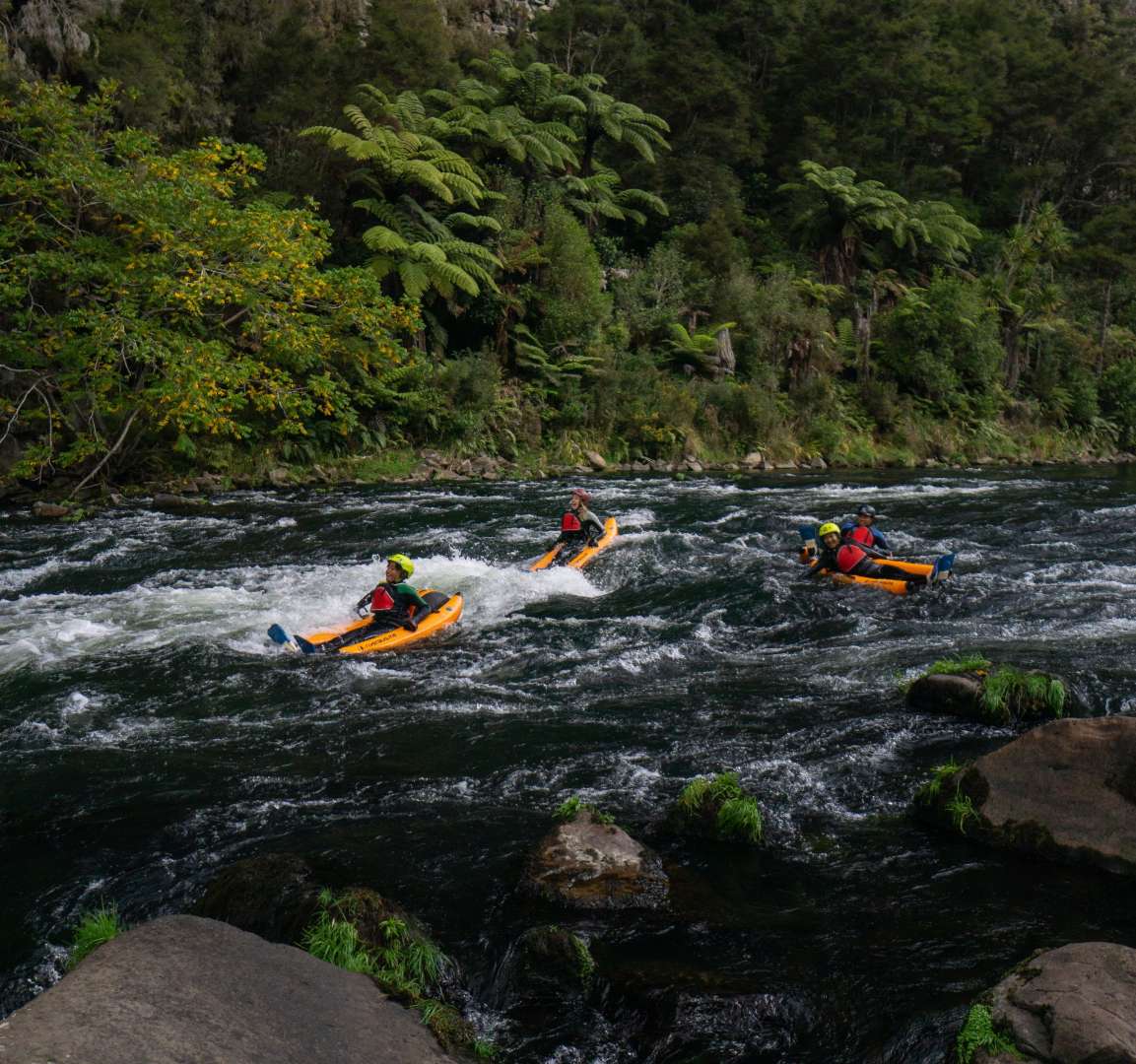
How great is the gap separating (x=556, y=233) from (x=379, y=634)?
60.5 feet

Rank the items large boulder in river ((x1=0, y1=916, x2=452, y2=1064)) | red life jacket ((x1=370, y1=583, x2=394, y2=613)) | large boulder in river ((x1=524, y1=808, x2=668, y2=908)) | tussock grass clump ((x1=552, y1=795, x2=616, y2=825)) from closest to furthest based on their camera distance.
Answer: large boulder in river ((x1=0, y1=916, x2=452, y2=1064)), large boulder in river ((x1=524, y1=808, x2=668, y2=908)), tussock grass clump ((x1=552, y1=795, x2=616, y2=825)), red life jacket ((x1=370, y1=583, x2=394, y2=613))

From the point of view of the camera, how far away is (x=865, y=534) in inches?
439

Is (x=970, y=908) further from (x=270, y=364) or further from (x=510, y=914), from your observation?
(x=270, y=364)

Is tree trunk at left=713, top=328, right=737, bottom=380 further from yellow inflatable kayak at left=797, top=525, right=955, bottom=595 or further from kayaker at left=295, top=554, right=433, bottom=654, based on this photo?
kayaker at left=295, top=554, right=433, bottom=654

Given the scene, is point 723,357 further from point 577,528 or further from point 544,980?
point 544,980

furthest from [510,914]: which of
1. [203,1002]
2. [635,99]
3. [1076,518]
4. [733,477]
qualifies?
[635,99]

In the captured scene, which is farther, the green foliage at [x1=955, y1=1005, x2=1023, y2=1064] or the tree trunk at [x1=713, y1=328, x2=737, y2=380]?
the tree trunk at [x1=713, y1=328, x2=737, y2=380]

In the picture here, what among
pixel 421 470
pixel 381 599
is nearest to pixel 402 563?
pixel 381 599

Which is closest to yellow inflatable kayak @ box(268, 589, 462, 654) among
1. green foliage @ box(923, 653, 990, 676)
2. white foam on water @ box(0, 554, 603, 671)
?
white foam on water @ box(0, 554, 603, 671)

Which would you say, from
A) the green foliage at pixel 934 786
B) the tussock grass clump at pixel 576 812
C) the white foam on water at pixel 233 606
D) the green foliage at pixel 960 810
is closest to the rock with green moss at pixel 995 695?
the green foliage at pixel 934 786

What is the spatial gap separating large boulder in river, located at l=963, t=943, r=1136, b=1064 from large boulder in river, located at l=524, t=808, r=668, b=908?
5.14ft

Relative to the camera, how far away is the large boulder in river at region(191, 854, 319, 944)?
377cm

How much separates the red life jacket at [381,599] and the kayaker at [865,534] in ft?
17.8

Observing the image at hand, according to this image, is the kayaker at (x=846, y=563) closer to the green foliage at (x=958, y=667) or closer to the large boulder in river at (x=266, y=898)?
the green foliage at (x=958, y=667)
